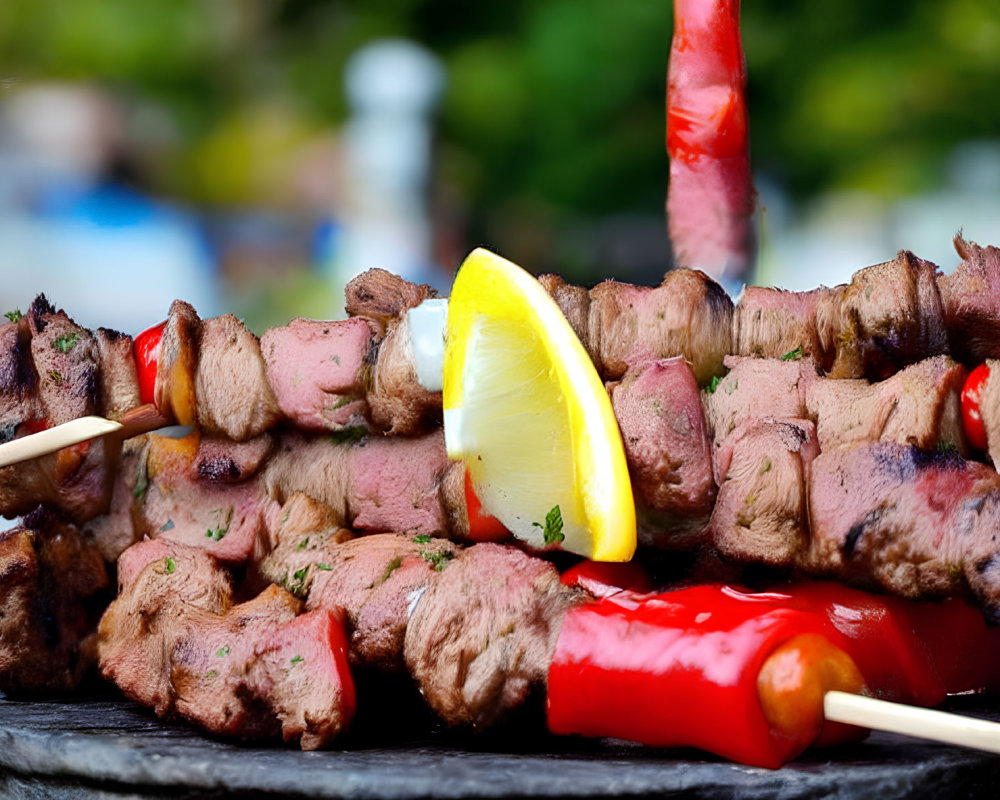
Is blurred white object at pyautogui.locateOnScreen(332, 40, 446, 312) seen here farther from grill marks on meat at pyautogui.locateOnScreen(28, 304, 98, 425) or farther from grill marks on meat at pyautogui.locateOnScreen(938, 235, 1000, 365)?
grill marks on meat at pyautogui.locateOnScreen(938, 235, 1000, 365)

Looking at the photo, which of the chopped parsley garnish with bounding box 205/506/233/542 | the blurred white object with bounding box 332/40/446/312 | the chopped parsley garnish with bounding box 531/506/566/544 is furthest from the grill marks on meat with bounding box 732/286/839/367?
the blurred white object with bounding box 332/40/446/312

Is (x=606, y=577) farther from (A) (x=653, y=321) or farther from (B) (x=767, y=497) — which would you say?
(A) (x=653, y=321)

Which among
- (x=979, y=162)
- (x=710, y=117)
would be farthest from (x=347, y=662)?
(x=979, y=162)

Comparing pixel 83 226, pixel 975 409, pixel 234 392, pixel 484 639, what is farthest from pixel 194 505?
pixel 83 226

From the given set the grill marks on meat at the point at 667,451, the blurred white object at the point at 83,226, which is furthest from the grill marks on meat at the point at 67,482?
the blurred white object at the point at 83,226

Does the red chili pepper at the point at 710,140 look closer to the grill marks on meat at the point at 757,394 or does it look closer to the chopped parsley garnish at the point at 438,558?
the grill marks on meat at the point at 757,394
